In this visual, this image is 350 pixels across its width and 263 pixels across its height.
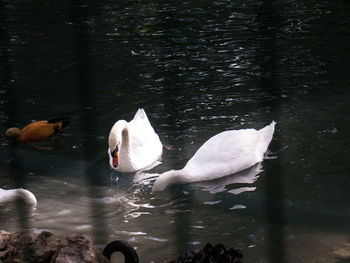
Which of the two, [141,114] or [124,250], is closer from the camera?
[124,250]

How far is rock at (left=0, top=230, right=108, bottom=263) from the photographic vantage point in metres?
4.52

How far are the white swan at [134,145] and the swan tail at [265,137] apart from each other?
1.07 meters

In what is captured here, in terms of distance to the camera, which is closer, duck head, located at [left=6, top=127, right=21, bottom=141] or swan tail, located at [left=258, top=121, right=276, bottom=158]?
swan tail, located at [left=258, top=121, right=276, bottom=158]

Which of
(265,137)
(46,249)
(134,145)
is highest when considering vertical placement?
(46,249)

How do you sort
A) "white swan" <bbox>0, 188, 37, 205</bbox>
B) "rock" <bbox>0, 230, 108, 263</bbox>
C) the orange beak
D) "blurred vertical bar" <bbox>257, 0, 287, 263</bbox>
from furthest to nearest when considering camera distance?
the orange beak → "white swan" <bbox>0, 188, 37, 205</bbox> → "blurred vertical bar" <bbox>257, 0, 287, 263</bbox> → "rock" <bbox>0, 230, 108, 263</bbox>

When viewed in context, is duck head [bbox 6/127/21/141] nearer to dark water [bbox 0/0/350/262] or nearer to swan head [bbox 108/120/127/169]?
dark water [bbox 0/0/350/262]

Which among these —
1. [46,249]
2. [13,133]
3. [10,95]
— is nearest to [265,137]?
[13,133]

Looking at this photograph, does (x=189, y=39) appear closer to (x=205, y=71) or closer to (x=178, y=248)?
(x=205, y=71)

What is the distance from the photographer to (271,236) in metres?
5.22

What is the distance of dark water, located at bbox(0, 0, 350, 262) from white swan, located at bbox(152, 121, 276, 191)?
0.38ft

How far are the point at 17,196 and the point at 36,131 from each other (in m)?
1.80

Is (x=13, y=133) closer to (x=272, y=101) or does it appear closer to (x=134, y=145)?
(x=134, y=145)

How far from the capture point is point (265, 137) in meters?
7.14

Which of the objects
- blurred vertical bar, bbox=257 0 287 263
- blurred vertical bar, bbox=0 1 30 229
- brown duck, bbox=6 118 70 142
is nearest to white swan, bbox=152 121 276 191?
blurred vertical bar, bbox=257 0 287 263
